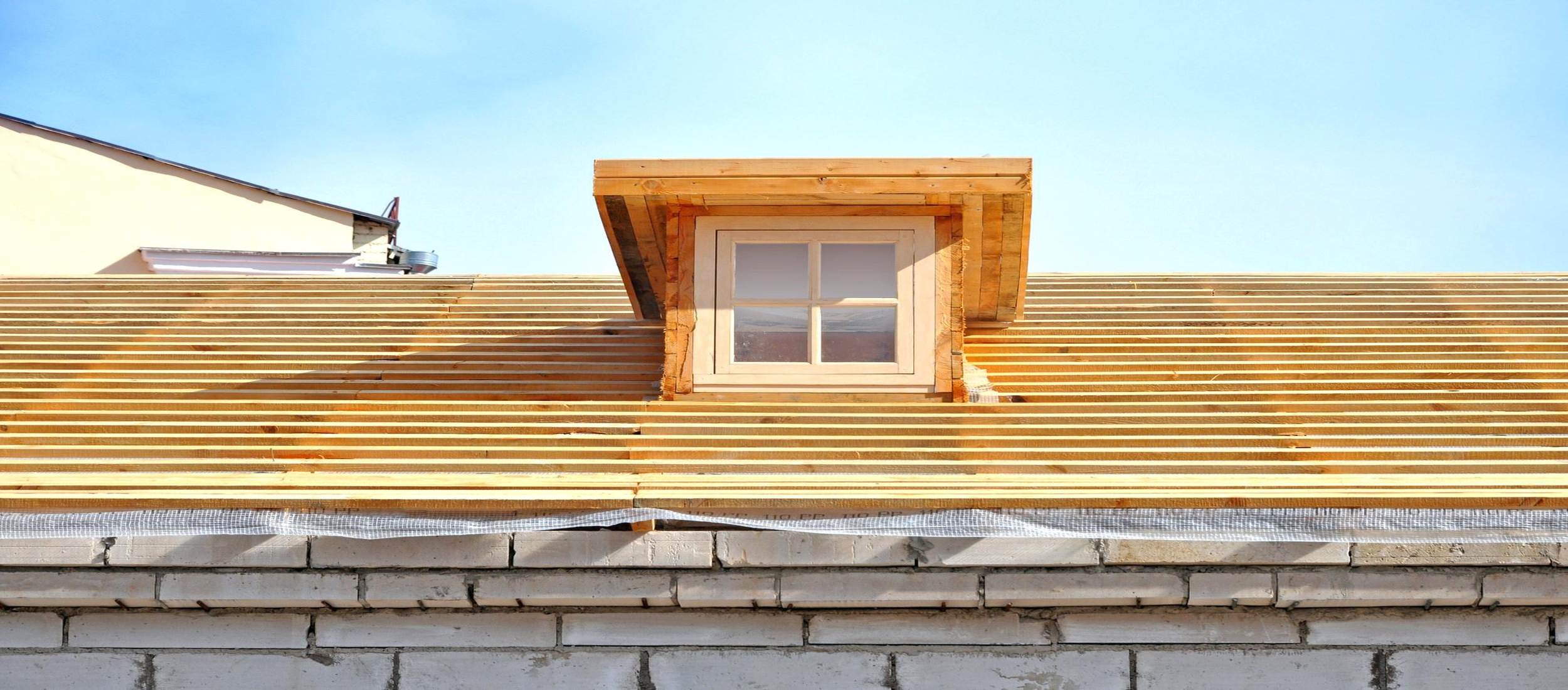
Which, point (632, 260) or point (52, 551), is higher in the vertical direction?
point (632, 260)

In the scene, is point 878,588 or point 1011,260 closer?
point 878,588

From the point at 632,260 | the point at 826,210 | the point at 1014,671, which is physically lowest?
the point at 1014,671

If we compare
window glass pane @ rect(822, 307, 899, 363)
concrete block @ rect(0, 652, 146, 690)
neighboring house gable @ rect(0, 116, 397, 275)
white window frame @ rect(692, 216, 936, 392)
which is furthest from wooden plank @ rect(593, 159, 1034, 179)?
neighboring house gable @ rect(0, 116, 397, 275)

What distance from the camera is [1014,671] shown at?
4879 mm

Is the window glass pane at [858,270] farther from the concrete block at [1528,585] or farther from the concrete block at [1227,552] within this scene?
the concrete block at [1528,585]

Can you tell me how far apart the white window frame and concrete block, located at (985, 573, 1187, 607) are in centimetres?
163

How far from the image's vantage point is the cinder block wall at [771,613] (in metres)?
4.66

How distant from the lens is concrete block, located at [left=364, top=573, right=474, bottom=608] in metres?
4.78

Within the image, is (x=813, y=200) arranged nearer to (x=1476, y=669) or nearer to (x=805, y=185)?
(x=805, y=185)

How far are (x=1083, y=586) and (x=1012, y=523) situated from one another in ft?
1.40

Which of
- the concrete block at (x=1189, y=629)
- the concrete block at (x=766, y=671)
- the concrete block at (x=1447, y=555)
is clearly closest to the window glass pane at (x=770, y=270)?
the concrete block at (x=766, y=671)

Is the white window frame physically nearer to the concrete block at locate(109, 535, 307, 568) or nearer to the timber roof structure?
the timber roof structure

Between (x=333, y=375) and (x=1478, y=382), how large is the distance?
681 cm

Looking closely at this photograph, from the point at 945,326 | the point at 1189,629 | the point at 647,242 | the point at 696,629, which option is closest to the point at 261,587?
the point at 696,629
